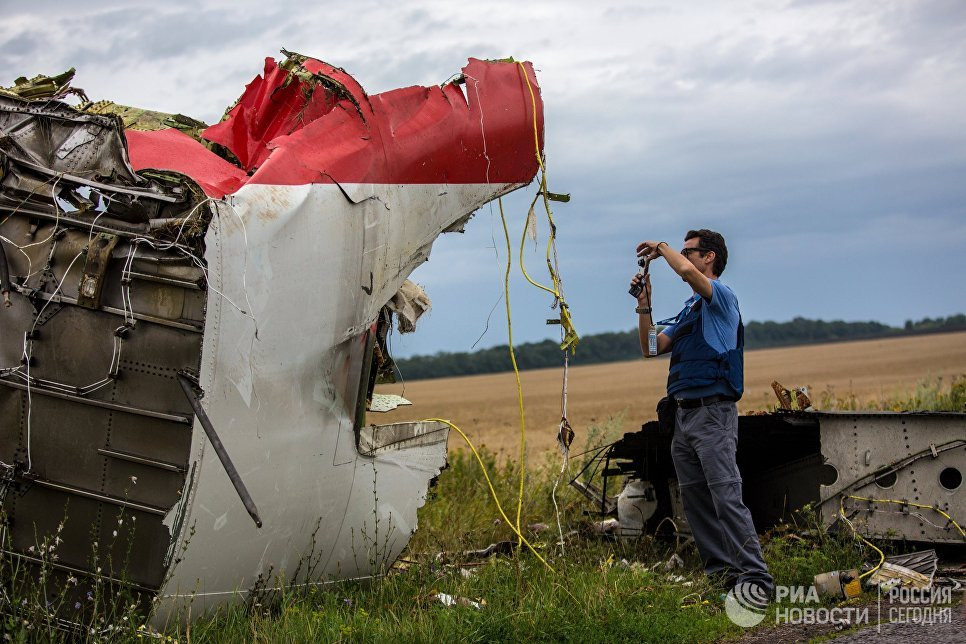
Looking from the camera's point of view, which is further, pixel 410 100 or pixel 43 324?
pixel 410 100

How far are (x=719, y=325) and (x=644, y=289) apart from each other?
0.63m

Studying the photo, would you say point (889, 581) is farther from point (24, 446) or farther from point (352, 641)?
point (24, 446)

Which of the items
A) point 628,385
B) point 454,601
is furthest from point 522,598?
point 628,385

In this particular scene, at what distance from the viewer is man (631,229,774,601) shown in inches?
241

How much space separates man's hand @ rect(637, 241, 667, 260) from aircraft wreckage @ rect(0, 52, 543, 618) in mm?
1481

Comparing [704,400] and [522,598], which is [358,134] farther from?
[522,598]

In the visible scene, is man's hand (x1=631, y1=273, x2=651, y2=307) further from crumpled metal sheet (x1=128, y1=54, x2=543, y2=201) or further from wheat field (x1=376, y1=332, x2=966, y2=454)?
wheat field (x1=376, y1=332, x2=966, y2=454)

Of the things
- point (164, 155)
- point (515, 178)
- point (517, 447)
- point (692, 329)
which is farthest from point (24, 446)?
point (517, 447)

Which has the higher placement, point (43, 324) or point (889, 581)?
point (43, 324)

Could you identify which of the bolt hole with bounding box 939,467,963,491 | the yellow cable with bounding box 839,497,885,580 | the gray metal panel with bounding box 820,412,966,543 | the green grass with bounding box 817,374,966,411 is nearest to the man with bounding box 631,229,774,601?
the yellow cable with bounding box 839,497,885,580

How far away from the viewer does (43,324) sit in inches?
210

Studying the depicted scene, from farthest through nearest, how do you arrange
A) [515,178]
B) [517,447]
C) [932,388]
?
[517,447], [932,388], [515,178]

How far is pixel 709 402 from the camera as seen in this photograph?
6.25m

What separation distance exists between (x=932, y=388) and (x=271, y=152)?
10.2m
